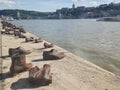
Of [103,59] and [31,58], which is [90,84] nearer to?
[31,58]

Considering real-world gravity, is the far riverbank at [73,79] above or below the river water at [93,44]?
above

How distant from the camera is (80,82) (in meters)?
13.1

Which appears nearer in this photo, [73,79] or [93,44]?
[73,79]

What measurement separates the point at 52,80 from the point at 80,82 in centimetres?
136

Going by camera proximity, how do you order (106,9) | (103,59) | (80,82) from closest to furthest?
1. (80,82)
2. (103,59)
3. (106,9)

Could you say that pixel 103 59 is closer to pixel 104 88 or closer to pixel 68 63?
pixel 68 63

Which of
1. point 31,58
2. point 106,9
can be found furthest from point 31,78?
point 106,9

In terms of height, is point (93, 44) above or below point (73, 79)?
below

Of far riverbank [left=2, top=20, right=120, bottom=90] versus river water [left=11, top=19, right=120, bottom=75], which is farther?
river water [left=11, top=19, right=120, bottom=75]

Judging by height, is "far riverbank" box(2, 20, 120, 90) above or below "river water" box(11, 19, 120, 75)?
above

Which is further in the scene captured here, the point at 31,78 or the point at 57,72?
the point at 57,72

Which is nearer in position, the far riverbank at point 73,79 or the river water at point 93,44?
the far riverbank at point 73,79

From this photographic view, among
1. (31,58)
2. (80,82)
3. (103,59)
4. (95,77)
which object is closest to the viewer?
(80,82)

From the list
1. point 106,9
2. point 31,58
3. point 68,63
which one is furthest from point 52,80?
point 106,9
